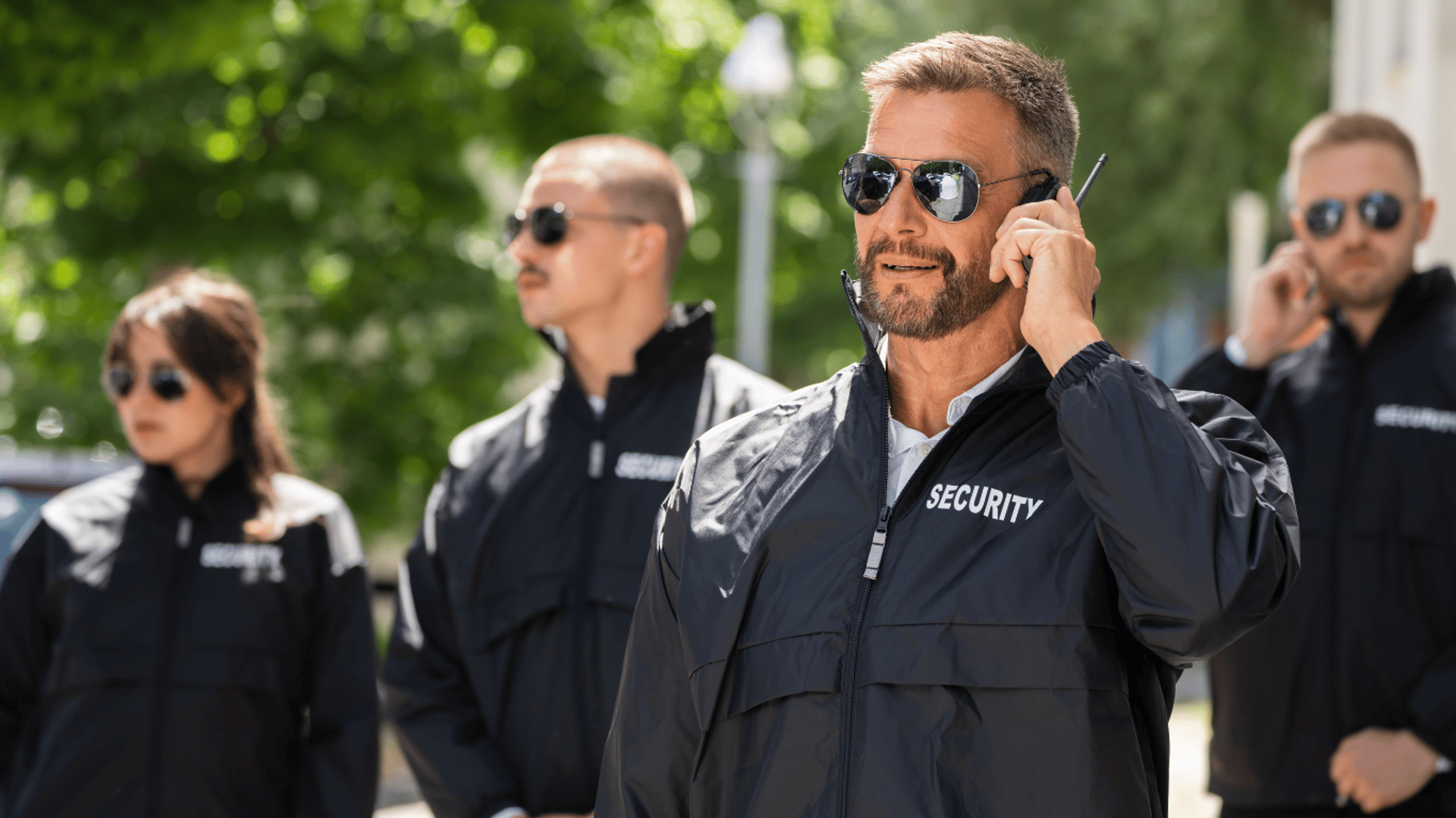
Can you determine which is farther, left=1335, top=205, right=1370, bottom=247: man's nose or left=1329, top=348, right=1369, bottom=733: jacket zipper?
left=1335, top=205, right=1370, bottom=247: man's nose

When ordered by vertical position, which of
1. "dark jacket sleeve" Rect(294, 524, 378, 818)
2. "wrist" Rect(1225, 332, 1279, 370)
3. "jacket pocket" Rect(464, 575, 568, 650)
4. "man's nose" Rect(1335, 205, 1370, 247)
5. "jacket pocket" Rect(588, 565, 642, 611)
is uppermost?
"man's nose" Rect(1335, 205, 1370, 247)

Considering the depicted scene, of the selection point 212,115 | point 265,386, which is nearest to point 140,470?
point 265,386

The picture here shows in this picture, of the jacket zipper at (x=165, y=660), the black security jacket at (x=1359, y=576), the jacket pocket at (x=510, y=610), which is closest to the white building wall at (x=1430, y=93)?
the black security jacket at (x=1359, y=576)

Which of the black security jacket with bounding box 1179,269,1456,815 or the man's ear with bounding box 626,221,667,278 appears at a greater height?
the man's ear with bounding box 626,221,667,278

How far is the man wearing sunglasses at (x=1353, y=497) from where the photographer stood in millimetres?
3938

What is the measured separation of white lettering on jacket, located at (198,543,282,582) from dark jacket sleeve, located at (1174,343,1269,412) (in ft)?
8.52

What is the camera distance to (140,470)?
4129 mm

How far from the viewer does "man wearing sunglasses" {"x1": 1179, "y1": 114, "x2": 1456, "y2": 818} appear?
3938 millimetres

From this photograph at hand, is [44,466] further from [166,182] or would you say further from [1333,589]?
[1333,589]

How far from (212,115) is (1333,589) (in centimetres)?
760

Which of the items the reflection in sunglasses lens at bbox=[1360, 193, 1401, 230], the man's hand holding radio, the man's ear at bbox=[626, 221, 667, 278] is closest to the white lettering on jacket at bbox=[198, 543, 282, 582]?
the man's ear at bbox=[626, 221, 667, 278]

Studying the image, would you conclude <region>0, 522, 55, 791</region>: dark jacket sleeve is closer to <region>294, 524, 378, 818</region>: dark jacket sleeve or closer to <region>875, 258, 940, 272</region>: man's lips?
<region>294, 524, 378, 818</region>: dark jacket sleeve

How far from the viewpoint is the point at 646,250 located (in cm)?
414

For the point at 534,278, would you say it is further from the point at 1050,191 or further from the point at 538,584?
the point at 1050,191
